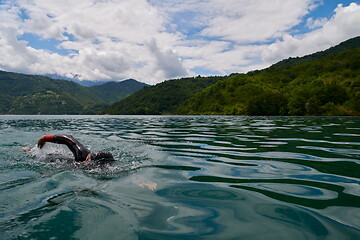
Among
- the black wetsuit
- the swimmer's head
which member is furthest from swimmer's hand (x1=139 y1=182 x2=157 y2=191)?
the black wetsuit

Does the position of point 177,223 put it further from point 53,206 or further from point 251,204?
point 53,206

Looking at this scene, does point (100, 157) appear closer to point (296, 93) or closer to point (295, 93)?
point (296, 93)

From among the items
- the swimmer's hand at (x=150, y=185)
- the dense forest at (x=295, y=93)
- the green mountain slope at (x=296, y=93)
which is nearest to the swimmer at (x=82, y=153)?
the swimmer's hand at (x=150, y=185)

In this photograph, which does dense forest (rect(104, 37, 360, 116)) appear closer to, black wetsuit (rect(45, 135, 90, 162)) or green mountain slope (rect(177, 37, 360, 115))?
green mountain slope (rect(177, 37, 360, 115))

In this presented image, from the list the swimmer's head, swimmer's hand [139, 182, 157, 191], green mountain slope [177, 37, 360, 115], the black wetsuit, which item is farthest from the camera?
green mountain slope [177, 37, 360, 115]

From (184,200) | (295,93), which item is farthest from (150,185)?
(295,93)

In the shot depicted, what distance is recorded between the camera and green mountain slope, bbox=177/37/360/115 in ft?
261

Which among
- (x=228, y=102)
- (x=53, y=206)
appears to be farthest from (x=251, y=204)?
(x=228, y=102)

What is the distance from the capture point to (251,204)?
3789mm

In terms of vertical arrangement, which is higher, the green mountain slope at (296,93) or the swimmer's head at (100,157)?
the green mountain slope at (296,93)

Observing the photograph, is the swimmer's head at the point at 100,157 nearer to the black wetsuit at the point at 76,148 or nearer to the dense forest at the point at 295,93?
the black wetsuit at the point at 76,148

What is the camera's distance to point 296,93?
9400 cm

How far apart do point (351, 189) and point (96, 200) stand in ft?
16.6

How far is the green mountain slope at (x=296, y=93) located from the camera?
79688 millimetres
